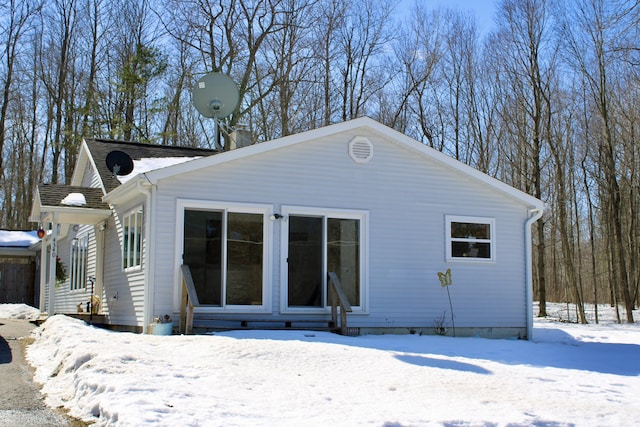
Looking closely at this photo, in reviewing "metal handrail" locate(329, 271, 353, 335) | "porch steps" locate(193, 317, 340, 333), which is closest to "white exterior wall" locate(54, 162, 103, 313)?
"porch steps" locate(193, 317, 340, 333)

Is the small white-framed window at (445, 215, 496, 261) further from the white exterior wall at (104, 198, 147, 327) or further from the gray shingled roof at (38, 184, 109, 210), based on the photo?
the gray shingled roof at (38, 184, 109, 210)

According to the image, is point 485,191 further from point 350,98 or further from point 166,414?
point 350,98

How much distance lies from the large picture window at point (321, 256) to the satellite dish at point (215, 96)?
399 cm

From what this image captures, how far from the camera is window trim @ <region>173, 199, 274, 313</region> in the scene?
36.4 ft

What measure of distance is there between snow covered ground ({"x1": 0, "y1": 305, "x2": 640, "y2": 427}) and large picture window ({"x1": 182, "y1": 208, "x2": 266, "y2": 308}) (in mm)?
1307

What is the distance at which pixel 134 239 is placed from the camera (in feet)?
39.5

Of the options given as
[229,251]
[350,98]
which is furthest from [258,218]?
[350,98]

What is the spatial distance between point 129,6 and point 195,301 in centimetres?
2431

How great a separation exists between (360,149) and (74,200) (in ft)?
19.1

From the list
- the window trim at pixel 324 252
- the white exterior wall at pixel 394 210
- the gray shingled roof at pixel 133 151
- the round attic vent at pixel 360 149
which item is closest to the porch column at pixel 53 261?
the gray shingled roof at pixel 133 151

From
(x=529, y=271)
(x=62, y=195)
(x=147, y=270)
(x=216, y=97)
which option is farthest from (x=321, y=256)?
(x=62, y=195)

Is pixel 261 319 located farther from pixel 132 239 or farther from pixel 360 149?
pixel 360 149

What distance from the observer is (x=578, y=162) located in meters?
26.8

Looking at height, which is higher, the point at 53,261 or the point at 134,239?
the point at 134,239
